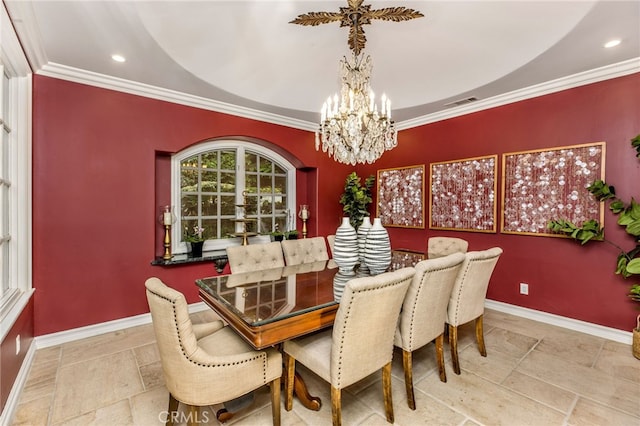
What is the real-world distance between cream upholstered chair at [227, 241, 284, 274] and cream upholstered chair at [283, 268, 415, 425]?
3.82 ft

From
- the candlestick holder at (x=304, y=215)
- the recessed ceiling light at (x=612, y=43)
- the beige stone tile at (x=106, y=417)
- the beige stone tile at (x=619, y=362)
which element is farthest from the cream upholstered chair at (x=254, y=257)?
the recessed ceiling light at (x=612, y=43)

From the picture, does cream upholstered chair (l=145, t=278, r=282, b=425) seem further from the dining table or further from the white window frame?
the white window frame

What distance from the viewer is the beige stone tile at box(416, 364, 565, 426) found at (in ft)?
5.75

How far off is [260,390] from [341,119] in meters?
2.17

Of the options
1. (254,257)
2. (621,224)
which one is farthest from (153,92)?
(621,224)

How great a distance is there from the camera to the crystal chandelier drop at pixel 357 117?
2.39 meters

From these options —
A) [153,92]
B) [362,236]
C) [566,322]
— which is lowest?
[566,322]

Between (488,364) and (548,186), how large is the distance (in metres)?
2.05

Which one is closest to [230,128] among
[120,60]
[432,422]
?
[120,60]

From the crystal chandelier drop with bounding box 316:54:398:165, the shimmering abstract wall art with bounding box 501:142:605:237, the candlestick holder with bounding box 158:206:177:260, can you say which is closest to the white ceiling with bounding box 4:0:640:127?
the crystal chandelier drop with bounding box 316:54:398:165

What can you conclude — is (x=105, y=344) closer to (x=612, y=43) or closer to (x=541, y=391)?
(x=541, y=391)

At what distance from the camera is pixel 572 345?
2660 millimetres

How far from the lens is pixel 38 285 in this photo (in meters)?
2.61

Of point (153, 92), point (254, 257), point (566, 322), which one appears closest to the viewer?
point (254, 257)
